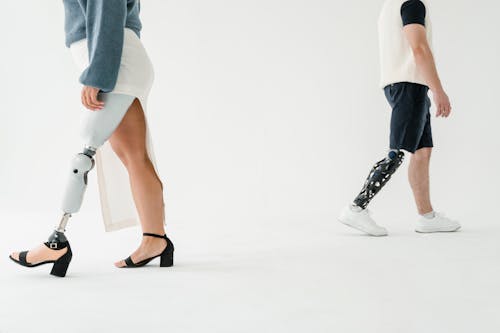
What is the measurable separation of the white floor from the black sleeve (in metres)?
1.04

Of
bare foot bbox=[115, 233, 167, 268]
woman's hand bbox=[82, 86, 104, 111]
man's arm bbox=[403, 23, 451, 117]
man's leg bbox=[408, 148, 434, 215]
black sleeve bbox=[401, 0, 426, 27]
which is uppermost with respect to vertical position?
black sleeve bbox=[401, 0, 426, 27]

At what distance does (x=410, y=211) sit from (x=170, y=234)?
161cm

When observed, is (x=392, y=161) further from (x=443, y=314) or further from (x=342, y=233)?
(x=443, y=314)

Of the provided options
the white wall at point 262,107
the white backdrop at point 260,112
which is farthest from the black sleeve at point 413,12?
the white wall at point 262,107

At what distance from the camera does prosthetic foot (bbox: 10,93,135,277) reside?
2.02 metres

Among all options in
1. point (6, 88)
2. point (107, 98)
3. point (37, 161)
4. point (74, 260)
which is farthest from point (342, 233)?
point (6, 88)

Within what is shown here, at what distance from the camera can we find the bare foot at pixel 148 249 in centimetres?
224

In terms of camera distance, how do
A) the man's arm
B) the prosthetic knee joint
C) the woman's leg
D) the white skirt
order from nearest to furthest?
the white skirt
the woman's leg
the man's arm
the prosthetic knee joint

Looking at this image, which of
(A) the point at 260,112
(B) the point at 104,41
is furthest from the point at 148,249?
(A) the point at 260,112

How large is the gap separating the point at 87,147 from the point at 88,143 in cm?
1

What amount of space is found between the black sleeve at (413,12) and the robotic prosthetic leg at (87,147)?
62.3 inches

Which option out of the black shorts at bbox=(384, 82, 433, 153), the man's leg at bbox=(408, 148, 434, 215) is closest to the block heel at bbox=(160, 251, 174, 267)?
the black shorts at bbox=(384, 82, 433, 153)

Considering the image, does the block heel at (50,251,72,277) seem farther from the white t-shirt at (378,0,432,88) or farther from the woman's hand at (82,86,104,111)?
the white t-shirt at (378,0,432,88)

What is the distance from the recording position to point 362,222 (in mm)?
3039
